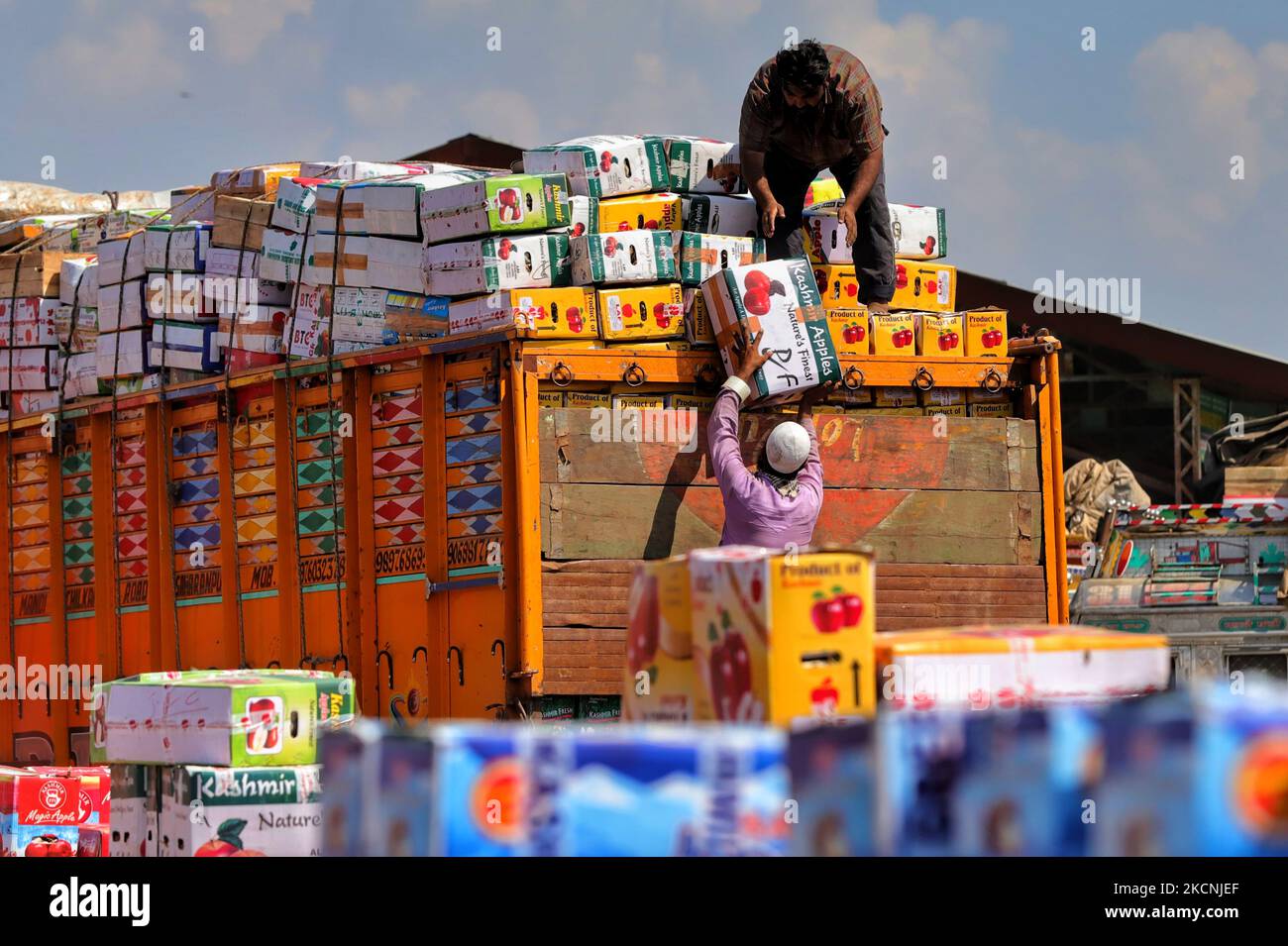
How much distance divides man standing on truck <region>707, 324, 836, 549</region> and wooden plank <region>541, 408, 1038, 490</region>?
27cm

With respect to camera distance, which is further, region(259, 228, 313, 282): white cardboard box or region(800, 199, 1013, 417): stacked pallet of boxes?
region(259, 228, 313, 282): white cardboard box

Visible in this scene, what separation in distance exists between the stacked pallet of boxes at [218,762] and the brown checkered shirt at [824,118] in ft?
11.8

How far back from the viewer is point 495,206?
8.11 metres

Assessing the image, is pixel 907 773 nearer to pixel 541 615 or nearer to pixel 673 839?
pixel 673 839

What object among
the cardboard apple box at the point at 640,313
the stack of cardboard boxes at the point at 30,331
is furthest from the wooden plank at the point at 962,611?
the stack of cardboard boxes at the point at 30,331

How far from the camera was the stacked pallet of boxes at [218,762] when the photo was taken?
5.46m

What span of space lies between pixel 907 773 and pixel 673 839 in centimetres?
46

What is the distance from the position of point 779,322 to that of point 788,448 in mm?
664

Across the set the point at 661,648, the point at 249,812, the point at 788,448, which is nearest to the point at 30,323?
the point at 788,448

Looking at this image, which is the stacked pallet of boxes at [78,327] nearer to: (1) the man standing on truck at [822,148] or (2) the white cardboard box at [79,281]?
(2) the white cardboard box at [79,281]

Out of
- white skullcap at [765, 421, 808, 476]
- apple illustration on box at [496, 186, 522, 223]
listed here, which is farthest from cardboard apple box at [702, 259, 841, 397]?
apple illustration on box at [496, 186, 522, 223]

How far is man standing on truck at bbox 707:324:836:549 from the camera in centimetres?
723

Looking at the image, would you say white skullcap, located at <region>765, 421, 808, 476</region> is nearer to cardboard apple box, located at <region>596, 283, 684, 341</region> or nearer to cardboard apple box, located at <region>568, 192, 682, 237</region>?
cardboard apple box, located at <region>596, 283, 684, 341</region>
